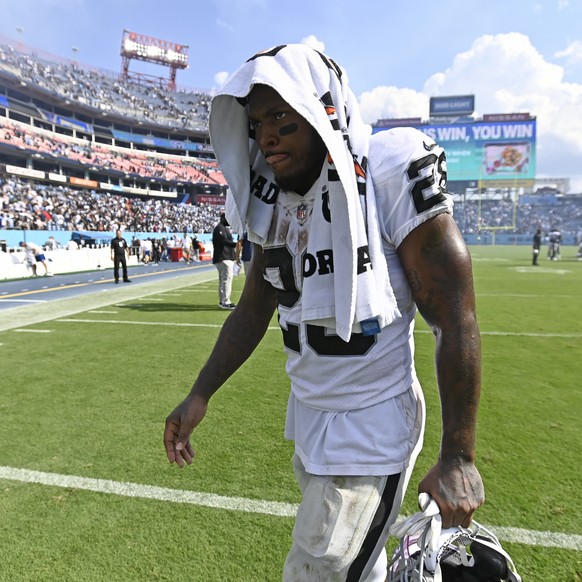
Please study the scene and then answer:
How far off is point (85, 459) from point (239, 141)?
93.5 inches

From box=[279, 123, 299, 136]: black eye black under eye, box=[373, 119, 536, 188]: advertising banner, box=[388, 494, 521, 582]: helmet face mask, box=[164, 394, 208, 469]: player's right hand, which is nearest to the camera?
box=[388, 494, 521, 582]: helmet face mask

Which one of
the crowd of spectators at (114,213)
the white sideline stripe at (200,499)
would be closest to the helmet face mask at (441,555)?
the white sideline stripe at (200,499)

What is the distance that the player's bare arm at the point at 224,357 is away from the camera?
1.61 m

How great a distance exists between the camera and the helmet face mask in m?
0.98

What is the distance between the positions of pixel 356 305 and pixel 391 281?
15cm

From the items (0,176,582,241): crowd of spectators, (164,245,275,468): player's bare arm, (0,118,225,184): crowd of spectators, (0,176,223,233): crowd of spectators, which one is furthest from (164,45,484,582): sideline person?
(0,118,225,184): crowd of spectators

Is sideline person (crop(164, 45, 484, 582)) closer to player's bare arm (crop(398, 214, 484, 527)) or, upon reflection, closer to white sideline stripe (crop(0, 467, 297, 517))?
player's bare arm (crop(398, 214, 484, 527))

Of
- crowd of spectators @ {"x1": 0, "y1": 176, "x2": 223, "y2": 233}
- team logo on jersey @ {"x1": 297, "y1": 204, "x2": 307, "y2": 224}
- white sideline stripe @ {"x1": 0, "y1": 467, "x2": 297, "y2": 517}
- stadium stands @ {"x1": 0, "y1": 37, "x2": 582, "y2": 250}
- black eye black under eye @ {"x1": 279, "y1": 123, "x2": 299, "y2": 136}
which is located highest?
stadium stands @ {"x1": 0, "y1": 37, "x2": 582, "y2": 250}

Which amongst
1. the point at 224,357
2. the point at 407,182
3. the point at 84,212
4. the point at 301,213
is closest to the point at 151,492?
the point at 224,357

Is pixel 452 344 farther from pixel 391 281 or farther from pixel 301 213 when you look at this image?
pixel 301 213

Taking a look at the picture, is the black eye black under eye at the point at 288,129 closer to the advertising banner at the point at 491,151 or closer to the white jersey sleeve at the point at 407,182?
the white jersey sleeve at the point at 407,182

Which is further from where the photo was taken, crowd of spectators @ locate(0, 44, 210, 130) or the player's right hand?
crowd of spectators @ locate(0, 44, 210, 130)

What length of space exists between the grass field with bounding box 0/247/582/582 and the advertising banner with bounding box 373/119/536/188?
58621 millimetres

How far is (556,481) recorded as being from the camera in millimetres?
2504
